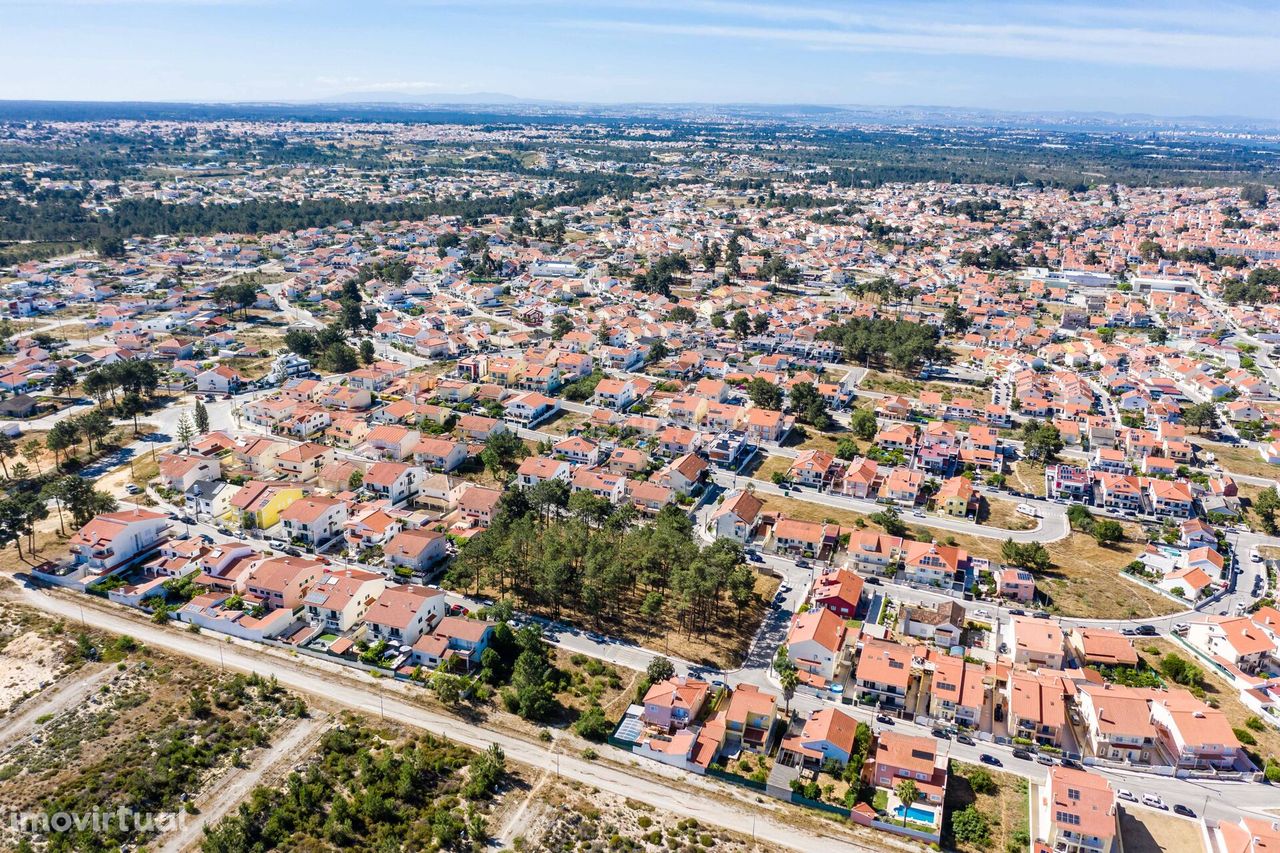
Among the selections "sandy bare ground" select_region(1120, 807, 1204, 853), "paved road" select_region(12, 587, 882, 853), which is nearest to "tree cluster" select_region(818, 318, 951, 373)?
"sandy bare ground" select_region(1120, 807, 1204, 853)

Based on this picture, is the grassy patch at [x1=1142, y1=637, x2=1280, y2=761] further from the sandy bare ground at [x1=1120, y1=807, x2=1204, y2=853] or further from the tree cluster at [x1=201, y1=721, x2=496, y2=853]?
the tree cluster at [x1=201, y1=721, x2=496, y2=853]

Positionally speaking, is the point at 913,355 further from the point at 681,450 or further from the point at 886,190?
the point at 886,190

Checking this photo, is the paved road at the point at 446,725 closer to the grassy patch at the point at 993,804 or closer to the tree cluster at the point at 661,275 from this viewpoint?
the grassy patch at the point at 993,804

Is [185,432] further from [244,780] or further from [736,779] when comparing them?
[736,779]

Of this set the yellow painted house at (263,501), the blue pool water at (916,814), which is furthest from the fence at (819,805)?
the yellow painted house at (263,501)

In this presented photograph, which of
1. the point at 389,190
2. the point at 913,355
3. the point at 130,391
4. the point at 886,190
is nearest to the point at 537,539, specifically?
the point at 130,391
